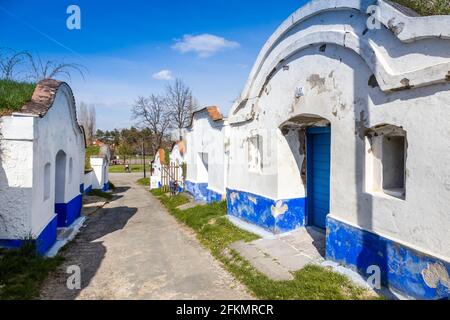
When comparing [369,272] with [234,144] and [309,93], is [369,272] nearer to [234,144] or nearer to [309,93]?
[309,93]

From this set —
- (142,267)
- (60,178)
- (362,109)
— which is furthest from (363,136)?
(60,178)

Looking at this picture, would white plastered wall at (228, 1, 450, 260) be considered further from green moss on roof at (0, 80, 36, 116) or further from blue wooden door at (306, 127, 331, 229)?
green moss on roof at (0, 80, 36, 116)

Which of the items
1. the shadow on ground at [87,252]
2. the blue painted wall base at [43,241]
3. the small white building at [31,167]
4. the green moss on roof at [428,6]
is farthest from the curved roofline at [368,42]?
the blue painted wall base at [43,241]

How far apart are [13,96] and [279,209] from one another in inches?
242

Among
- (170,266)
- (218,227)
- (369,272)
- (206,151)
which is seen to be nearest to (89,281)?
(170,266)

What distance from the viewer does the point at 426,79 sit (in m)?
3.90

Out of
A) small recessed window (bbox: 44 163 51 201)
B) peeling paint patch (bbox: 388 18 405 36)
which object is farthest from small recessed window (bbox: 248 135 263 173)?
small recessed window (bbox: 44 163 51 201)

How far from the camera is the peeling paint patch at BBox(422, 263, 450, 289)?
3.73 meters

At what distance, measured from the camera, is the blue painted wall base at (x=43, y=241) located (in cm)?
584

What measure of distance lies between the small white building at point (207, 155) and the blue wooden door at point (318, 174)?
11.0 ft

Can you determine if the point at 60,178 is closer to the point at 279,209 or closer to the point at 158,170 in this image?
the point at 279,209

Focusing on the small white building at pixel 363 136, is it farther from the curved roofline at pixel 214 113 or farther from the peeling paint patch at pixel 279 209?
the curved roofline at pixel 214 113

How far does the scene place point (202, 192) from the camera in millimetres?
13773
